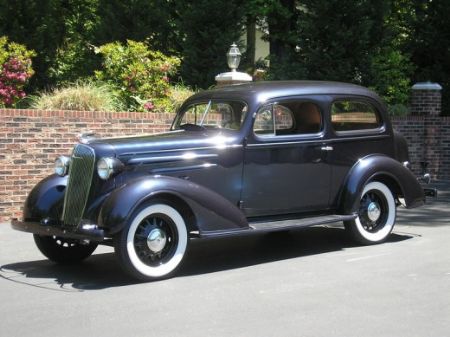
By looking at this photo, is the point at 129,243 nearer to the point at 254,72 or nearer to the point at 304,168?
the point at 304,168

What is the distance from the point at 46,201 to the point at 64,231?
76cm

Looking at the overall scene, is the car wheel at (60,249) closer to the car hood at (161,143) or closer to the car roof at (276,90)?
the car hood at (161,143)

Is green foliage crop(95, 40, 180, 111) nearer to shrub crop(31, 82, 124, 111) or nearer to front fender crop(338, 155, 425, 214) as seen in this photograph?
shrub crop(31, 82, 124, 111)

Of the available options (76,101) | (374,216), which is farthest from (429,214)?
(76,101)

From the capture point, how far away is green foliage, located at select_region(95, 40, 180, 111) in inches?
509

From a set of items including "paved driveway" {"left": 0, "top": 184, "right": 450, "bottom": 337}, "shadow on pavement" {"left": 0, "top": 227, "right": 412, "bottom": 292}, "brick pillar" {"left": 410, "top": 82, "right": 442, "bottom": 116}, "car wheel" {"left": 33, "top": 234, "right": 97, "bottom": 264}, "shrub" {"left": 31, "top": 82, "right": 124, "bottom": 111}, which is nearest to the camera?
"paved driveway" {"left": 0, "top": 184, "right": 450, "bottom": 337}

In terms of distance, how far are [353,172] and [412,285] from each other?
213 centimetres

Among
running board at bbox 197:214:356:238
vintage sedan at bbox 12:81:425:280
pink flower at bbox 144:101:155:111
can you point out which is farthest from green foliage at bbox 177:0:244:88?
running board at bbox 197:214:356:238

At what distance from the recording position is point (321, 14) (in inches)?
691

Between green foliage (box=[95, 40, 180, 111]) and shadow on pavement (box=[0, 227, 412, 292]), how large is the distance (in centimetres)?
468

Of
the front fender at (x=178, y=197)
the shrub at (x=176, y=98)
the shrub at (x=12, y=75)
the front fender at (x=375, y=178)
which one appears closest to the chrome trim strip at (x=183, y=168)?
the front fender at (x=178, y=197)

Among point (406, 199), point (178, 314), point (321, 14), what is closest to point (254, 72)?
point (321, 14)

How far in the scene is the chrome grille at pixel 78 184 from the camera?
6836 millimetres

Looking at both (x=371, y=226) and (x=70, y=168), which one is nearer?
(x=70, y=168)
